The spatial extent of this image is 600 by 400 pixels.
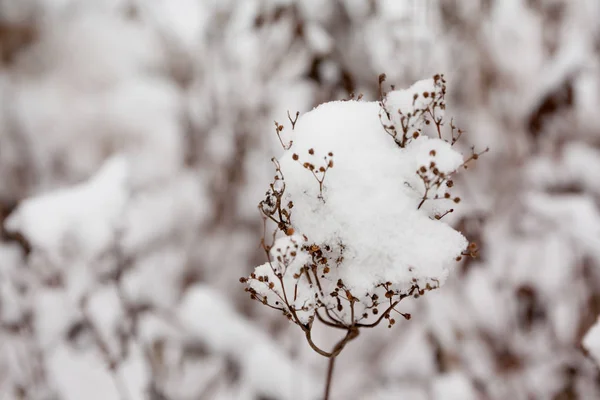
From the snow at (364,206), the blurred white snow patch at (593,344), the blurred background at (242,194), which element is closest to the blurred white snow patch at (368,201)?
the snow at (364,206)

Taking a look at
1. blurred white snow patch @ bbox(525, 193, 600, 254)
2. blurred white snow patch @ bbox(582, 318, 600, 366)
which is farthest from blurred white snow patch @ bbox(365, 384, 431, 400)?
blurred white snow patch @ bbox(582, 318, 600, 366)

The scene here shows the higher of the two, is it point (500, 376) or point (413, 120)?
A: point (500, 376)

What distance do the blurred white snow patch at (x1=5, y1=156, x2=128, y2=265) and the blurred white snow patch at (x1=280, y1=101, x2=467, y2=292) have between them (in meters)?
1.18

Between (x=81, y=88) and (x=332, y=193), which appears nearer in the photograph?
(x=332, y=193)

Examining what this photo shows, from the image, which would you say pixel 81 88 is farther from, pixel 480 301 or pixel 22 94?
pixel 480 301

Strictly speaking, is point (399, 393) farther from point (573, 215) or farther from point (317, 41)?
point (317, 41)

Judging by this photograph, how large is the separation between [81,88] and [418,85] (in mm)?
5273

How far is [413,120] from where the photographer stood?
98 centimetres

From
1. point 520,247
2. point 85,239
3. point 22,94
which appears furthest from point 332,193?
point 22,94

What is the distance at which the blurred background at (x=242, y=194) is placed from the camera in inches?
92.7

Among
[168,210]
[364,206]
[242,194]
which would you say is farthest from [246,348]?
[168,210]

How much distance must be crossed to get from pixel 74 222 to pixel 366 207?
143 centimetres

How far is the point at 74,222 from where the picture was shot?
75.7 inches

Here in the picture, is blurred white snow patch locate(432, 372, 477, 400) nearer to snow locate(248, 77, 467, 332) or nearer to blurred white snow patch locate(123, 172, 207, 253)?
snow locate(248, 77, 467, 332)
